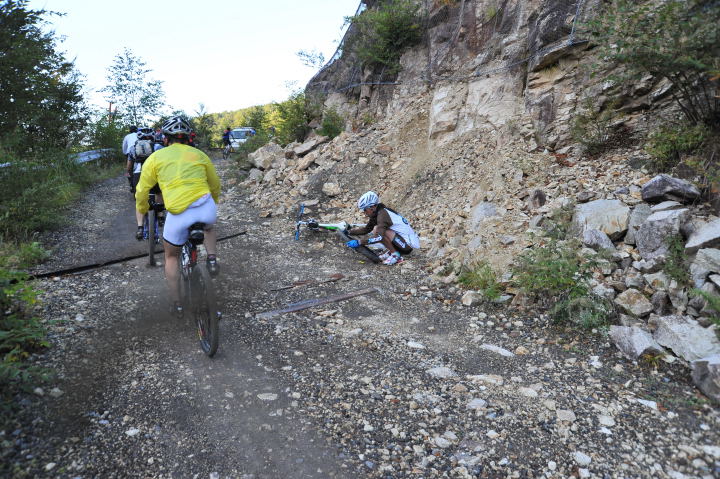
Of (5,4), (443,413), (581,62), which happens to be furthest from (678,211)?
(5,4)

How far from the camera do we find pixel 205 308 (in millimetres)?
3740

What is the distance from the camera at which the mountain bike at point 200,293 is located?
363 centimetres

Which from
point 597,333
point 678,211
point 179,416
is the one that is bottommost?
point 597,333

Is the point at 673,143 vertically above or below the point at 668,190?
above

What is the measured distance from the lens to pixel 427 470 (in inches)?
101

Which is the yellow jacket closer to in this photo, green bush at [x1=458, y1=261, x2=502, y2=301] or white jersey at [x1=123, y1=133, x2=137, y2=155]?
green bush at [x1=458, y1=261, x2=502, y2=301]

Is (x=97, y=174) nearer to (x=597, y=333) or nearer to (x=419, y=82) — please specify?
(x=419, y=82)

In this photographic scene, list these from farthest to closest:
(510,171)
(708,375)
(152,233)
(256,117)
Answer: (256,117), (510,171), (152,233), (708,375)

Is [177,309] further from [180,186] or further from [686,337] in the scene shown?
[686,337]

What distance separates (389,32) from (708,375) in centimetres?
1205

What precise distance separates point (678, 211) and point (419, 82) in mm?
8537

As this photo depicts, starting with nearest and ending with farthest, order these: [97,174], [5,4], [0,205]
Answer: [0,205] < [5,4] < [97,174]

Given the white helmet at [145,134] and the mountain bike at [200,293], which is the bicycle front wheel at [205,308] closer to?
the mountain bike at [200,293]

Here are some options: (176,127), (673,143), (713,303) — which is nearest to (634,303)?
(713,303)
